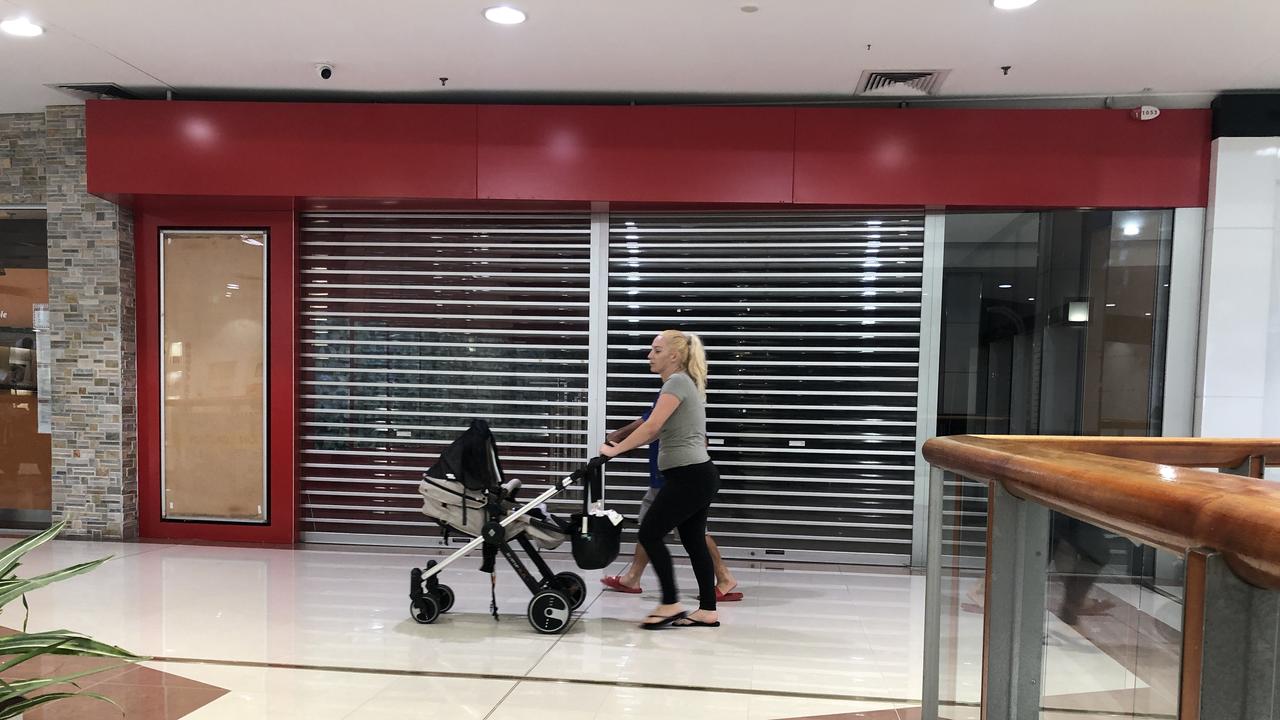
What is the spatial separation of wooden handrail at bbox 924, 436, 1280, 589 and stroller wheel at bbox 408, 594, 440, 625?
3389 millimetres

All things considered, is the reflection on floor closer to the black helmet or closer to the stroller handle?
the black helmet

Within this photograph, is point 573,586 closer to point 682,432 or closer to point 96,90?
point 682,432

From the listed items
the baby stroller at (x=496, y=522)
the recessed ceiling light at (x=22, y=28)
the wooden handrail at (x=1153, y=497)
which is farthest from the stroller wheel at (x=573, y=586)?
the recessed ceiling light at (x=22, y=28)

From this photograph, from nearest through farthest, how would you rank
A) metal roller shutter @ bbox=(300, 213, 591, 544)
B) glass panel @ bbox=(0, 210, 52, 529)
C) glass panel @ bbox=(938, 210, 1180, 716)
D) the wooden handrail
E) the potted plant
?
the wooden handrail → the potted plant → glass panel @ bbox=(938, 210, 1180, 716) → metal roller shutter @ bbox=(300, 213, 591, 544) → glass panel @ bbox=(0, 210, 52, 529)

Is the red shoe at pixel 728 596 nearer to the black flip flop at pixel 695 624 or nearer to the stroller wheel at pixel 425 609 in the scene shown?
the black flip flop at pixel 695 624

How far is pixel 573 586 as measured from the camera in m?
4.49

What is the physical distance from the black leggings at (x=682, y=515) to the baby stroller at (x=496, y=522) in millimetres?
189

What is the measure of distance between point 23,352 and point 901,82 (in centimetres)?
690

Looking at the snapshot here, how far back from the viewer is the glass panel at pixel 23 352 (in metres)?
6.37

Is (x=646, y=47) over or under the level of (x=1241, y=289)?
over

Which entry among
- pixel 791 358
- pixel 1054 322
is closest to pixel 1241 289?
pixel 1054 322

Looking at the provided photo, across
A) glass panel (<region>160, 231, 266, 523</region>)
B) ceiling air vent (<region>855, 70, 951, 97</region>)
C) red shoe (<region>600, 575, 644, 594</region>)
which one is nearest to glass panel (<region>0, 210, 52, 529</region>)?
glass panel (<region>160, 231, 266, 523</region>)

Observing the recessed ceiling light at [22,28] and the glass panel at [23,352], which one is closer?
the recessed ceiling light at [22,28]

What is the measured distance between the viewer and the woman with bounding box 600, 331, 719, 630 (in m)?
4.13
